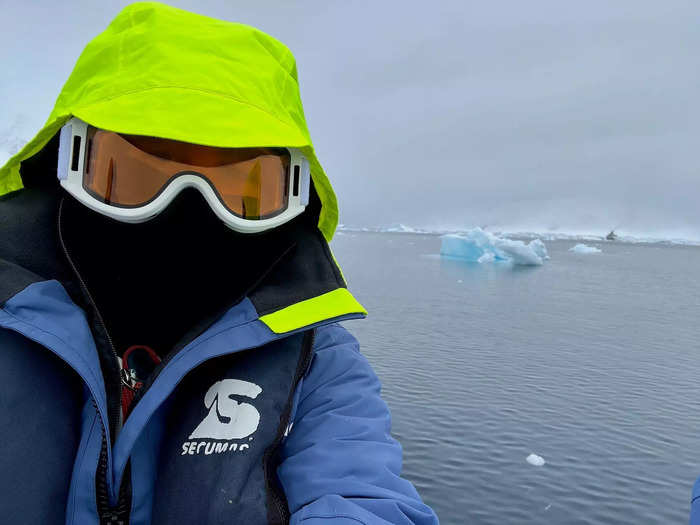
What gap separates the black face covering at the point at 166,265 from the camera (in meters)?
1.67

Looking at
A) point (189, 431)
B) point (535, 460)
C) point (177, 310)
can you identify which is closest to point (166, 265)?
point (177, 310)

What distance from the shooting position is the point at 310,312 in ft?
4.63

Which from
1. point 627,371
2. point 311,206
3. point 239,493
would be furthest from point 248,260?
point 627,371

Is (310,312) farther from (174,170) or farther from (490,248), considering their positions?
(490,248)

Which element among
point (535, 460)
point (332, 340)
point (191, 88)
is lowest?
point (535, 460)

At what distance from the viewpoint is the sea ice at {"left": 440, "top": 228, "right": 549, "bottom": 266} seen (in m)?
43.4

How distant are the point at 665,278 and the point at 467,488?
44036 mm

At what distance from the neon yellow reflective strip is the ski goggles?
33 cm

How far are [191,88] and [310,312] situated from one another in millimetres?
648

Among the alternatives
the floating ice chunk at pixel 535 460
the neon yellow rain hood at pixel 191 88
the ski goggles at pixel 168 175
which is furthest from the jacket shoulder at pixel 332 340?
the floating ice chunk at pixel 535 460

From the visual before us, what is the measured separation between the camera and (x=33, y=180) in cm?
174

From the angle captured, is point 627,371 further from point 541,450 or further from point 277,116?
point 277,116

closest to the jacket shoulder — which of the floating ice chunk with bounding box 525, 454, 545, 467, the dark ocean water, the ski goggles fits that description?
the ski goggles

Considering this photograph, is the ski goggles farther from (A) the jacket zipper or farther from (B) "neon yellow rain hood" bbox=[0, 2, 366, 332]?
(A) the jacket zipper
